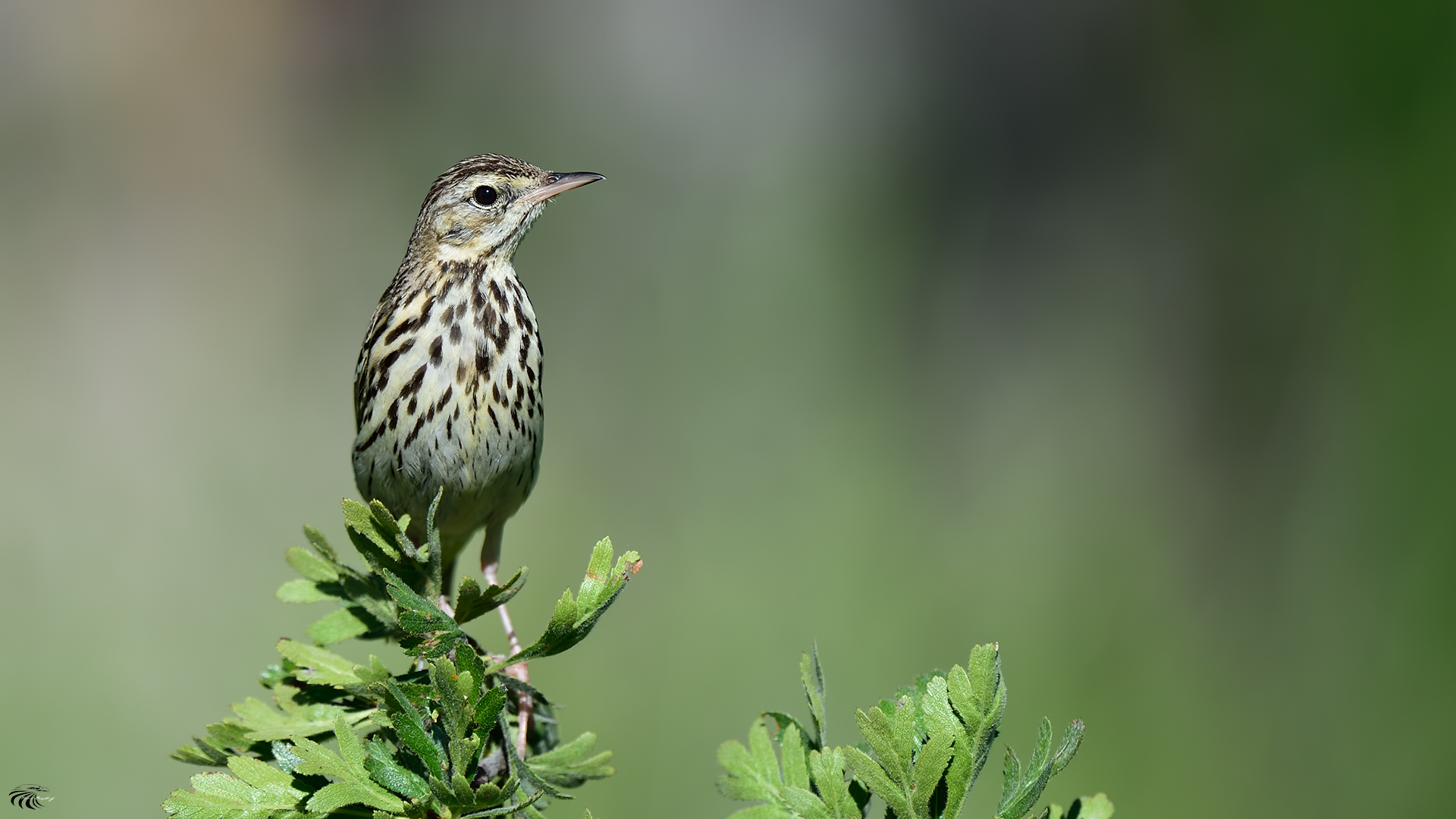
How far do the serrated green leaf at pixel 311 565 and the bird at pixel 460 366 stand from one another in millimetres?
438

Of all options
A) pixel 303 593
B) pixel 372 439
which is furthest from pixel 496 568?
pixel 303 593

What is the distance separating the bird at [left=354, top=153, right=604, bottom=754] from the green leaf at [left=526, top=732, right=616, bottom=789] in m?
0.56

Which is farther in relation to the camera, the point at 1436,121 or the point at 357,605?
the point at 1436,121

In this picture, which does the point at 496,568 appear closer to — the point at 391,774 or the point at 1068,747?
the point at 391,774

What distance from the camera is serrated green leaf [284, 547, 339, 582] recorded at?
952 mm

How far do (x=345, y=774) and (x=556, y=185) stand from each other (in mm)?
1033

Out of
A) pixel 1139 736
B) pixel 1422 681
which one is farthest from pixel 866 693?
pixel 1422 681

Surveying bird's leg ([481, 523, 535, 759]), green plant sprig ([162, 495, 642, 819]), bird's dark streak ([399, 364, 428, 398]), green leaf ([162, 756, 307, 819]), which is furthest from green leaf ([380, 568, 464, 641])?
bird's dark streak ([399, 364, 428, 398])

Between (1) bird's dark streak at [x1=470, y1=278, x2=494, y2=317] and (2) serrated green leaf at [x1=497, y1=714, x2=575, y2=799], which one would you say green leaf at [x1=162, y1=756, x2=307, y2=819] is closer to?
(2) serrated green leaf at [x1=497, y1=714, x2=575, y2=799]

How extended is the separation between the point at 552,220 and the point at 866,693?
1.78 m

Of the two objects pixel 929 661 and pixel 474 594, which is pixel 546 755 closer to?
pixel 474 594

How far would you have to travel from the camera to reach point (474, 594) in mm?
727

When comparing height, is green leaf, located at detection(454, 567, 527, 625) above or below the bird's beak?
below

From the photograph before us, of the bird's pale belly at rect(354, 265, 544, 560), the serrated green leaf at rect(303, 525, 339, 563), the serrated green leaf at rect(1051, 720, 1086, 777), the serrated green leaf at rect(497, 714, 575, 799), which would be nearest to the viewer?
the serrated green leaf at rect(1051, 720, 1086, 777)
